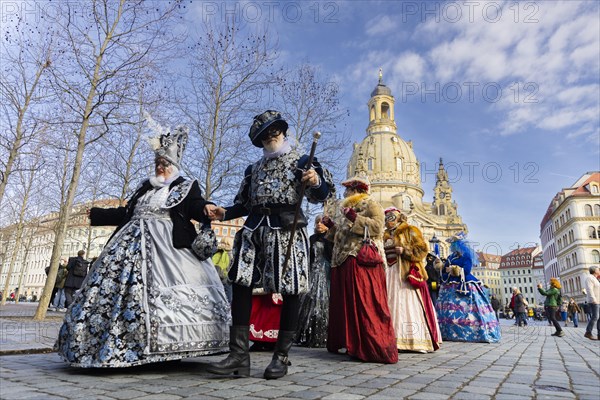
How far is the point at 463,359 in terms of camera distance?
5.00 metres

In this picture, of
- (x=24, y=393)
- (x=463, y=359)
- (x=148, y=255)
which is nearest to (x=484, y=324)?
(x=463, y=359)

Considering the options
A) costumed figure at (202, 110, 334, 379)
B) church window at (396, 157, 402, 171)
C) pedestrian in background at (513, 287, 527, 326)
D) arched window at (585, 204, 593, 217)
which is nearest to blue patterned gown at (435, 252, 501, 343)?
costumed figure at (202, 110, 334, 379)

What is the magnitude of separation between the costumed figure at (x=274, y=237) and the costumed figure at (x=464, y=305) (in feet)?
18.5

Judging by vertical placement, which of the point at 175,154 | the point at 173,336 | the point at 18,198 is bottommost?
the point at 173,336

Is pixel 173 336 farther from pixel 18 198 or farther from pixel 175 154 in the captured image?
pixel 18 198

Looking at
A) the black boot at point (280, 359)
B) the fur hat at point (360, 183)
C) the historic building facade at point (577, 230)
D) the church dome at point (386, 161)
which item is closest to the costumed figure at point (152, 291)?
the black boot at point (280, 359)

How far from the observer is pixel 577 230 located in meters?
50.8

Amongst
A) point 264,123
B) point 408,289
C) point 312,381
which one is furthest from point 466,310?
point 264,123

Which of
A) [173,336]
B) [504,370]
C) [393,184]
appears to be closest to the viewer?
[173,336]

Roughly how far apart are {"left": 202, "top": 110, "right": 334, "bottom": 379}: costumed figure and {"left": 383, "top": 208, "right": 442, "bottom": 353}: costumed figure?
2670 millimetres

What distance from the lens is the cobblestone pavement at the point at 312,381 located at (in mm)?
2680

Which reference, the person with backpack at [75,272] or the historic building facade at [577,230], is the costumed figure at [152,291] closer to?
the person with backpack at [75,272]

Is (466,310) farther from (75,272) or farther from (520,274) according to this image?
(520,274)

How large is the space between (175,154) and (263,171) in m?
1.09
